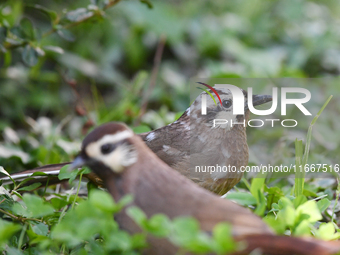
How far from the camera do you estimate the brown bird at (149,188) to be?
1782 mm

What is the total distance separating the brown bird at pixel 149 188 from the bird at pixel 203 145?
2.56 ft

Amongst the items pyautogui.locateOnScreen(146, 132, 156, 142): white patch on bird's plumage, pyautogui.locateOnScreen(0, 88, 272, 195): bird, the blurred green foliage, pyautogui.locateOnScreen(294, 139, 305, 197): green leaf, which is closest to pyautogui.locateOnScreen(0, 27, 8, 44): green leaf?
the blurred green foliage

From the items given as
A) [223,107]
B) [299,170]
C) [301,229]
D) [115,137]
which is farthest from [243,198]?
[115,137]

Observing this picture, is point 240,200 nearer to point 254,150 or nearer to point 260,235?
point 260,235

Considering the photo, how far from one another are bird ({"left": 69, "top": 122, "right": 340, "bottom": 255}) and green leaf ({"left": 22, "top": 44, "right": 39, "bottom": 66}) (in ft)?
4.74

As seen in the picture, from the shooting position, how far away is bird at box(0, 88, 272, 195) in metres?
2.76

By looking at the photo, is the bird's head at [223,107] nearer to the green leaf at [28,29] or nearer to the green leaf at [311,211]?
the green leaf at [311,211]

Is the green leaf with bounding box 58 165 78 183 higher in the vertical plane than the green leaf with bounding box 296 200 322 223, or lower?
lower

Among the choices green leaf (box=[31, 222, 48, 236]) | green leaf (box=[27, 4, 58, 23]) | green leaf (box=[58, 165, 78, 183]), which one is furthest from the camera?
green leaf (box=[27, 4, 58, 23])

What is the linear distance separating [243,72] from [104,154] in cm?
413

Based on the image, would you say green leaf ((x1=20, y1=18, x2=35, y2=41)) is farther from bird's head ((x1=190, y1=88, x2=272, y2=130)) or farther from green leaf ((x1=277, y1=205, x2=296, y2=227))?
green leaf ((x1=277, y1=205, x2=296, y2=227))

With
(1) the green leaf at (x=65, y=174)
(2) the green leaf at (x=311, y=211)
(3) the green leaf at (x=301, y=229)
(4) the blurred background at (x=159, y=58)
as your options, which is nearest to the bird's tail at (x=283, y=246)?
(3) the green leaf at (x=301, y=229)

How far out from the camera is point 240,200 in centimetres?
275

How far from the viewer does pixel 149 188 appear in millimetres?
1898
